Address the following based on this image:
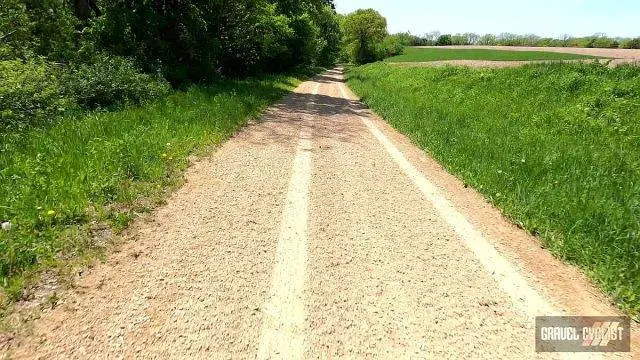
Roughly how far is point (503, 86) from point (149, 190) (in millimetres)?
14162

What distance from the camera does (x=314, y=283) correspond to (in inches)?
126

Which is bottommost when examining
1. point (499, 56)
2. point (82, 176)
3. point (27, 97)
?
point (82, 176)

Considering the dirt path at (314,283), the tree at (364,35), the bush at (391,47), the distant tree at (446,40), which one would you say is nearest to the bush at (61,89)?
the dirt path at (314,283)

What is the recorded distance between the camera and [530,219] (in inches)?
Result: 182

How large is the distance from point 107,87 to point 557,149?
10.9 meters

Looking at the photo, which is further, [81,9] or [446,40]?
[446,40]

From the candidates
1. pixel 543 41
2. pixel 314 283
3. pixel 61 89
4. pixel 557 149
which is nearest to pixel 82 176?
pixel 314 283

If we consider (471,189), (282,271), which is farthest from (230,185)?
(471,189)

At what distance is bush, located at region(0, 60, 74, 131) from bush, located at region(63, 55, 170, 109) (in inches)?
19.8

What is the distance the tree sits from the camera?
70.3 metres

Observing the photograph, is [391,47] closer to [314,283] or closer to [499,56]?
[499,56]

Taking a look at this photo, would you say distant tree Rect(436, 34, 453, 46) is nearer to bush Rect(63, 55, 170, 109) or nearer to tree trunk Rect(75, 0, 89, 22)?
tree trunk Rect(75, 0, 89, 22)

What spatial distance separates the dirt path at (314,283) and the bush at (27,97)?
15.8ft

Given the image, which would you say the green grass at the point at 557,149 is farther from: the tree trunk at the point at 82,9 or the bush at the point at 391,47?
the bush at the point at 391,47
